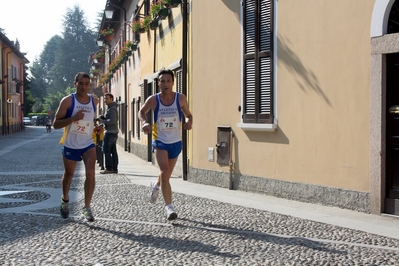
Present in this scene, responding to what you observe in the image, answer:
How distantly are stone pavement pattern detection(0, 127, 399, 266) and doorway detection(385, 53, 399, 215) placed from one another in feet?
3.56

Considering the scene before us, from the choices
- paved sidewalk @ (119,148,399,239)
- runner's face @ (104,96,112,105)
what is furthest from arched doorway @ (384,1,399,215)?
runner's face @ (104,96,112,105)

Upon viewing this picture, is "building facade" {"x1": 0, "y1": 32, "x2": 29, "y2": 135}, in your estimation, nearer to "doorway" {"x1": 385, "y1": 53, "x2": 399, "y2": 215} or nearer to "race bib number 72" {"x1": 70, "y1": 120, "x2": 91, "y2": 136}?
"race bib number 72" {"x1": 70, "y1": 120, "x2": 91, "y2": 136}

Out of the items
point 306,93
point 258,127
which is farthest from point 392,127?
point 258,127

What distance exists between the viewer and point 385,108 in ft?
27.9

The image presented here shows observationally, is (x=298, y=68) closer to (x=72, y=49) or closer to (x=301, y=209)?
(x=301, y=209)

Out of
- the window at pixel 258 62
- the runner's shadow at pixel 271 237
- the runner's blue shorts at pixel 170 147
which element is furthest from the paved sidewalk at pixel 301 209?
the runner's blue shorts at pixel 170 147

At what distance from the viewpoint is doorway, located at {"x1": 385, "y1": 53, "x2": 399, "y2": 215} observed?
27.7ft

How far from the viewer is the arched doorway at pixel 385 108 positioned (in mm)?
8453

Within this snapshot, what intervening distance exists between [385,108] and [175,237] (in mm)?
3113

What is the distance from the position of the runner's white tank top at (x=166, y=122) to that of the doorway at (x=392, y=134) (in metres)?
2.47

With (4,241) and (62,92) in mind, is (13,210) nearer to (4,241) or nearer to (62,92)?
(4,241)

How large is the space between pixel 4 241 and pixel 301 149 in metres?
4.80

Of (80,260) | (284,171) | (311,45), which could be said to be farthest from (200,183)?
(80,260)

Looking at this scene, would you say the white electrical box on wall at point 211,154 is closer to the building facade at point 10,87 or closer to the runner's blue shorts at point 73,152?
the runner's blue shorts at point 73,152
